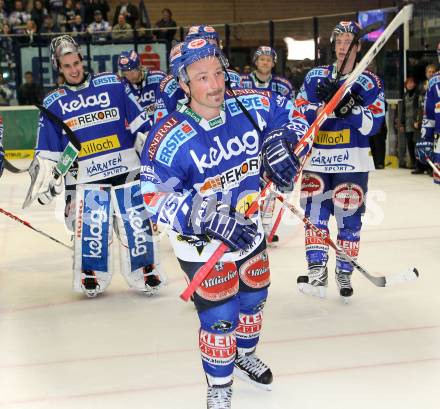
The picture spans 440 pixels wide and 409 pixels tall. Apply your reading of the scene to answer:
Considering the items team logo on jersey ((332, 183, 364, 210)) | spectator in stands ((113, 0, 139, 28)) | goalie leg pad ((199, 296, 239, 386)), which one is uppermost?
spectator in stands ((113, 0, 139, 28))

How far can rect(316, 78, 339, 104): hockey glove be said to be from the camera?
365 centimetres

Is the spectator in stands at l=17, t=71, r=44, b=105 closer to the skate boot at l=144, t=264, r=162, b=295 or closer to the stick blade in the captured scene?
the skate boot at l=144, t=264, r=162, b=295

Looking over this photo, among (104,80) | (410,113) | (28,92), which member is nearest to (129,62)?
(104,80)

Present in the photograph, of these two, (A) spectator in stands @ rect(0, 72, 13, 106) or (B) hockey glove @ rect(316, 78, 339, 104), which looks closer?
(B) hockey glove @ rect(316, 78, 339, 104)

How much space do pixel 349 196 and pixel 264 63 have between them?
209cm

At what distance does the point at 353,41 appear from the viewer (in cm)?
369

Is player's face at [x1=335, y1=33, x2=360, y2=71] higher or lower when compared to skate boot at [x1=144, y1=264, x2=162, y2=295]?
higher

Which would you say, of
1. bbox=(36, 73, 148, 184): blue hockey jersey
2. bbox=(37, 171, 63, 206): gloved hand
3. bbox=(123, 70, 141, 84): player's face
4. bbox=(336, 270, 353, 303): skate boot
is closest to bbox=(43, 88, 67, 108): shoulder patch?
bbox=(36, 73, 148, 184): blue hockey jersey

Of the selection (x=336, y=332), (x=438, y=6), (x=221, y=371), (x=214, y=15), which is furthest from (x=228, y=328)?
(x=214, y=15)

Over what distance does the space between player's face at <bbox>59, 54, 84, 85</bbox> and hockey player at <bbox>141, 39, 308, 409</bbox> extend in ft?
5.49

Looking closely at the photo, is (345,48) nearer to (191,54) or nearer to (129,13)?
(191,54)

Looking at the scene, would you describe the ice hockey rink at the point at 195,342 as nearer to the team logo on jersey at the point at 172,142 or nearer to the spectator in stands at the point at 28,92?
the team logo on jersey at the point at 172,142


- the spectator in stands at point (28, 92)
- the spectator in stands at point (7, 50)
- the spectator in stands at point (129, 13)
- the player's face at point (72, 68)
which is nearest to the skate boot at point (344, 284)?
the player's face at point (72, 68)

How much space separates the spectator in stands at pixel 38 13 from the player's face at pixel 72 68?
31.2ft
